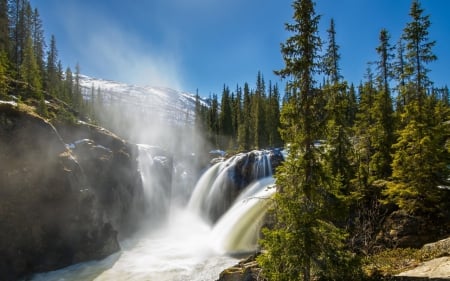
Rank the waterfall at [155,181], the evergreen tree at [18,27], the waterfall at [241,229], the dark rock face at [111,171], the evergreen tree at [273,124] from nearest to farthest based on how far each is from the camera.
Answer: the waterfall at [241,229] < the dark rock face at [111,171] < the waterfall at [155,181] < the evergreen tree at [18,27] < the evergreen tree at [273,124]

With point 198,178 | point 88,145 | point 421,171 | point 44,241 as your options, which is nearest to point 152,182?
point 198,178

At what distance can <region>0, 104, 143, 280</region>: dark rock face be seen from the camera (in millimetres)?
20141

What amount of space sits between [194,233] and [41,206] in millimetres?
14502

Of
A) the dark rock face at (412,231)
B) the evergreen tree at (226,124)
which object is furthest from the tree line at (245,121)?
the dark rock face at (412,231)

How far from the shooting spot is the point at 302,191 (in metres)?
9.95

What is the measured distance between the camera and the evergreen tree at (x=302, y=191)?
940cm

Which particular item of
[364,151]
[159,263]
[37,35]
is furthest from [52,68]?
[364,151]

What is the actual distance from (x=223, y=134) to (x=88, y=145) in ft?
142

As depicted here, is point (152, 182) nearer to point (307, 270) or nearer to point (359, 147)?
point (359, 147)

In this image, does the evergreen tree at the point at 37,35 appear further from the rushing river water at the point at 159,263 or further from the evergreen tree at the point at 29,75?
the rushing river water at the point at 159,263

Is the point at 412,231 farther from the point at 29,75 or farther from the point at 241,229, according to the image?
the point at 29,75

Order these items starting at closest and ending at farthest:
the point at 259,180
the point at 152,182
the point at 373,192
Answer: the point at 373,192, the point at 259,180, the point at 152,182

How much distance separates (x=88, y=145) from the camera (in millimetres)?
28172

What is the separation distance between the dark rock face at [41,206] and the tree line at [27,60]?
6.68m
